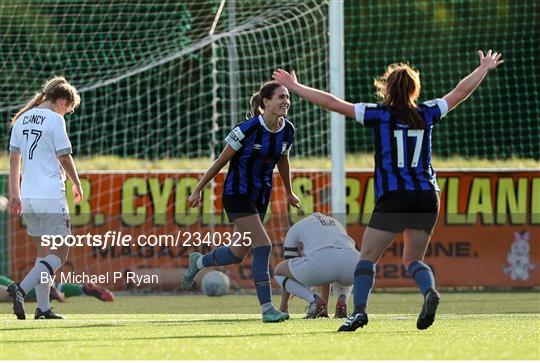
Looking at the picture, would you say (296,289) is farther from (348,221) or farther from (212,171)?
(348,221)

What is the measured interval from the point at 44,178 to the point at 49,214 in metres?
0.26

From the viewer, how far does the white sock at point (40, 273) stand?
10.3 metres

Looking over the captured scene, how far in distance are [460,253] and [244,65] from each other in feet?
15.1

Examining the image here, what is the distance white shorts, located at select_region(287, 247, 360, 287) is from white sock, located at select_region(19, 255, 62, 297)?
1.73 metres

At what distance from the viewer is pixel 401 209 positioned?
28.7 ft

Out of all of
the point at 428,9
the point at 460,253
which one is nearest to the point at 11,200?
the point at 460,253

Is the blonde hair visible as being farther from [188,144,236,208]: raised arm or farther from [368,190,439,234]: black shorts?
[368,190,439,234]: black shorts

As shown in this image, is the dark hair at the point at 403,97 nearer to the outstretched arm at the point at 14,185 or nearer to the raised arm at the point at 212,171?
the raised arm at the point at 212,171

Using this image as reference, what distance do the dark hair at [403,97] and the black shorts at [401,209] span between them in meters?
0.43

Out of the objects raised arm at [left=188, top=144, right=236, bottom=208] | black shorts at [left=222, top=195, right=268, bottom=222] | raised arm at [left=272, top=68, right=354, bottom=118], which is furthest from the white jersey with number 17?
raised arm at [left=272, top=68, right=354, bottom=118]

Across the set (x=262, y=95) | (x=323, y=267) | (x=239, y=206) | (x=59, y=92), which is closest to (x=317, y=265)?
(x=323, y=267)

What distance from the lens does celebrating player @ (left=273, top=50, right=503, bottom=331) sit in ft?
28.8

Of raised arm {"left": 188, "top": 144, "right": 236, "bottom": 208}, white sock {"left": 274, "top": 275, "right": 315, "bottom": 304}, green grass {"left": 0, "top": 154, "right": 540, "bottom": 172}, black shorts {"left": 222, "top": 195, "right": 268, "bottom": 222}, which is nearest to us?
raised arm {"left": 188, "top": 144, "right": 236, "bottom": 208}

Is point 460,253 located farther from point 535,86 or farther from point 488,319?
point 535,86
